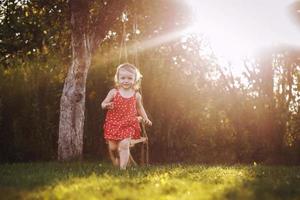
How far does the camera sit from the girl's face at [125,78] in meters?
10.4

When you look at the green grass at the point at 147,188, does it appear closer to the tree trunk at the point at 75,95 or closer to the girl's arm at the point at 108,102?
the girl's arm at the point at 108,102

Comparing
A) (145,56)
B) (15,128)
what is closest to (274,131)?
(145,56)

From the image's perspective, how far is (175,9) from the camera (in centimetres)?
1516

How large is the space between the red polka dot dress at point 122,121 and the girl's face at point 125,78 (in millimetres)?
214

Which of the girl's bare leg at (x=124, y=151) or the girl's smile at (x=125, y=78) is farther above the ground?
the girl's smile at (x=125, y=78)

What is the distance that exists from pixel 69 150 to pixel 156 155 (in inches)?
87.8

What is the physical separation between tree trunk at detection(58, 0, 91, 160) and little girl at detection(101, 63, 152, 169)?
71.9 inches

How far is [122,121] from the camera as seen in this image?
10117mm

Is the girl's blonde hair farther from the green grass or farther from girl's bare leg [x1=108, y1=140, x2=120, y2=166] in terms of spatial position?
the green grass

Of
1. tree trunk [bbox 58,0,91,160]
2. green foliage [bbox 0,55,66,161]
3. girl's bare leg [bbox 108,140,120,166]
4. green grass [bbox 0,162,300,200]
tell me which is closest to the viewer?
green grass [bbox 0,162,300,200]

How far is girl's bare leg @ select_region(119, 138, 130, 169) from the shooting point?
966 cm

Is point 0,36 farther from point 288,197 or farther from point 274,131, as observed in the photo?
point 288,197

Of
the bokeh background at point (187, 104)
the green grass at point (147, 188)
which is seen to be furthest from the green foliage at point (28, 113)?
the green grass at point (147, 188)

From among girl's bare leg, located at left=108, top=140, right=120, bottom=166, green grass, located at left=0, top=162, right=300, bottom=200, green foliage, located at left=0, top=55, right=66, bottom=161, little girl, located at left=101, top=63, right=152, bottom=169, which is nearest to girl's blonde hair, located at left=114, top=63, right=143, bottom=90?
little girl, located at left=101, top=63, right=152, bottom=169
